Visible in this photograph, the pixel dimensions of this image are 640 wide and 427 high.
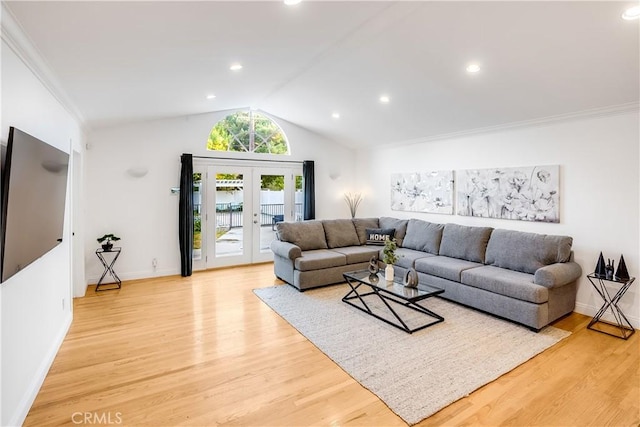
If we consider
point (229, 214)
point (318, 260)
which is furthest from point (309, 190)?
point (318, 260)

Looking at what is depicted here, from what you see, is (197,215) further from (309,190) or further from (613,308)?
(613,308)

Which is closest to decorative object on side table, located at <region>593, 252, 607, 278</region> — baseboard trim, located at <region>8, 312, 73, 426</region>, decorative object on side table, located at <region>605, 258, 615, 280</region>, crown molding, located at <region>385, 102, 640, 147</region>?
decorative object on side table, located at <region>605, 258, 615, 280</region>

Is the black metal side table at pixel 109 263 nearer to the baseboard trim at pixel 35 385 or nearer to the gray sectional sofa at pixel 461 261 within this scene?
the baseboard trim at pixel 35 385

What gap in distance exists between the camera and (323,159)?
7.30 m

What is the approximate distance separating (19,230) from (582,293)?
17.5ft

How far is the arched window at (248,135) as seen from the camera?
627 cm

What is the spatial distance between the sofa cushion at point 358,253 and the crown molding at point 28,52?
398 centimetres

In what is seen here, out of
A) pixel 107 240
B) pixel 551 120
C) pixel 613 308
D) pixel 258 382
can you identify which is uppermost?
pixel 551 120

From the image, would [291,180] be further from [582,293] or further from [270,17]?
[582,293]

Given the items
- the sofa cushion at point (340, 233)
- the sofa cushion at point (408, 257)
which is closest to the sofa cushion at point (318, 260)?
the sofa cushion at point (340, 233)

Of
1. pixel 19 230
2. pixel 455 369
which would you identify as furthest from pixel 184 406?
pixel 455 369

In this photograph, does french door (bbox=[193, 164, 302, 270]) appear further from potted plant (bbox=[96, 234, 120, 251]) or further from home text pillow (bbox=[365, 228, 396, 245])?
home text pillow (bbox=[365, 228, 396, 245])

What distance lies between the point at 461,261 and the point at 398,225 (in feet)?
5.05

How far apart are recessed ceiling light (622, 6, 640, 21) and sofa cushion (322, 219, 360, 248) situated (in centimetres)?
433
